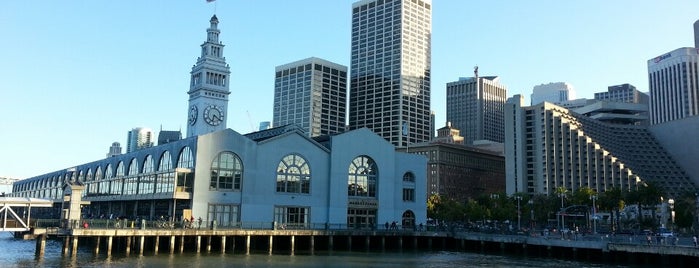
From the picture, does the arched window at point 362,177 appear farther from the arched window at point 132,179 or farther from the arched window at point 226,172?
the arched window at point 132,179

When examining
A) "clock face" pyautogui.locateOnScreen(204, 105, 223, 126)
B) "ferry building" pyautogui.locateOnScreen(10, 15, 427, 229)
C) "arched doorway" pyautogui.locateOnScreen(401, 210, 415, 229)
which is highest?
"clock face" pyautogui.locateOnScreen(204, 105, 223, 126)

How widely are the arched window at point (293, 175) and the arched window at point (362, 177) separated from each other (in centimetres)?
667

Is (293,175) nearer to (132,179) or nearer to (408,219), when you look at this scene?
(408,219)

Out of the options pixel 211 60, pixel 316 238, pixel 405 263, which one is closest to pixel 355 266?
pixel 405 263

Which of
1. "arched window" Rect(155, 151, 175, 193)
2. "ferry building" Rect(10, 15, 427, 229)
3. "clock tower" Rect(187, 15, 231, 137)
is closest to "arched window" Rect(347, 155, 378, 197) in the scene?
"ferry building" Rect(10, 15, 427, 229)

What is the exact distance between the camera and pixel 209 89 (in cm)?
14262

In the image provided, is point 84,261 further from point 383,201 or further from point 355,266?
point 383,201

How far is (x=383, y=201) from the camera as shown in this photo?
3634 inches

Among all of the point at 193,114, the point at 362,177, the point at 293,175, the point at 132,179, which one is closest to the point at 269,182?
the point at 293,175

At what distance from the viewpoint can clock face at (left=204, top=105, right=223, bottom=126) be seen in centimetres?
14150

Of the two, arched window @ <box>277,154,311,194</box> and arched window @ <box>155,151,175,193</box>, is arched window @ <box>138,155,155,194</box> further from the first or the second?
arched window @ <box>277,154,311,194</box>

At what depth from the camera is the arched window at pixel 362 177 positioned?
3565 inches

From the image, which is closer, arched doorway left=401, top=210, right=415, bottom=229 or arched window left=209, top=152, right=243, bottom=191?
arched window left=209, top=152, right=243, bottom=191

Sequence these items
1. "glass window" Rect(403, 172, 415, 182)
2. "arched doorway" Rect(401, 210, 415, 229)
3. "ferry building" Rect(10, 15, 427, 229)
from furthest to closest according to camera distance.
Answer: "glass window" Rect(403, 172, 415, 182) → "arched doorway" Rect(401, 210, 415, 229) → "ferry building" Rect(10, 15, 427, 229)
